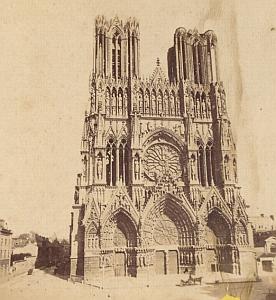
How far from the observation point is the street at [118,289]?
3.95 metres

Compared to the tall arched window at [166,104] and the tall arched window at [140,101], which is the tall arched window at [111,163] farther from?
the tall arched window at [166,104]

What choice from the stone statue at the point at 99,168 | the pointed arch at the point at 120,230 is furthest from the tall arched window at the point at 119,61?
the pointed arch at the point at 120,230

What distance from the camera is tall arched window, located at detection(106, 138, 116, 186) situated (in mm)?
5238

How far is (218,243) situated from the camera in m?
5.03

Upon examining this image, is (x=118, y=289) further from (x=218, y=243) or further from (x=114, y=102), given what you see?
(x=114, y=102)

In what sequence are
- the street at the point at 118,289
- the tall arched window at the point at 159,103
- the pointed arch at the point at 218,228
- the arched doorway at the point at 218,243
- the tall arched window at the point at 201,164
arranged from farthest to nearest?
the tall arched window at the point at 159,103 → the tall arched window at the point at 201,164 → the pointed arch at the point at 218,228 → the arched doorway at the point at 218,243 → the street at the point at 118,289

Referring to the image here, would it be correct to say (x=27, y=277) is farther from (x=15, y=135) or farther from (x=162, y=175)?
(x=162, y=175)

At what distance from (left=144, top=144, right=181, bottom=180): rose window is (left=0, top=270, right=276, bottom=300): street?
1.35 m

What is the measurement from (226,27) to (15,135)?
9.44 ft

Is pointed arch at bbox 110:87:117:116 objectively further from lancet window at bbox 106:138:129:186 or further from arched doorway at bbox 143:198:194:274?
arched doorway at bbox 143:198:194:274

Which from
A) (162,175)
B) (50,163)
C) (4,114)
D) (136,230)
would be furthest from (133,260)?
(4,114)

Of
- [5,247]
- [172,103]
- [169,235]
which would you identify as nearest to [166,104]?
[172,103]

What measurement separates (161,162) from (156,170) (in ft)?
0.48

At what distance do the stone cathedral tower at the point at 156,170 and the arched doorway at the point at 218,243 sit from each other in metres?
0.01
